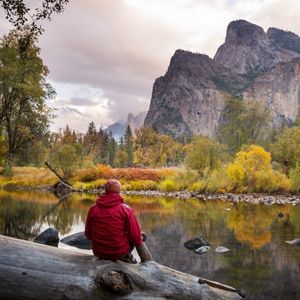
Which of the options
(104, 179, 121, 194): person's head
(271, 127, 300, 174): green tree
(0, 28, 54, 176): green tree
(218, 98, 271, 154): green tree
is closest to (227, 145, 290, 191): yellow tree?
(271, 127, 300, 174): green tree

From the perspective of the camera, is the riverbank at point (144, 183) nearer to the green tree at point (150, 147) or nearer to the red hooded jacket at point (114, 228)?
the red hooded jacket at point (114, 228)

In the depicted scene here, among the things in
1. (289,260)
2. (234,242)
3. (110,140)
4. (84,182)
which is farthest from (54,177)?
(110,140)

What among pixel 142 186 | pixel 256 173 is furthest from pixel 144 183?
pixel 256 173

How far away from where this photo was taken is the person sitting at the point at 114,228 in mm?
6852

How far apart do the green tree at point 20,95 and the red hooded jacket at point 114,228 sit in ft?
80.5

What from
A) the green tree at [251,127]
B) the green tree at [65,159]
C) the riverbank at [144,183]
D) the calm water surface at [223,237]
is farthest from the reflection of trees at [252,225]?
the green tree at [251,127]

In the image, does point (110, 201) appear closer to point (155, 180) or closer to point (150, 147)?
point (155, 180)

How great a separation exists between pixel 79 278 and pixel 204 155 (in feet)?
116

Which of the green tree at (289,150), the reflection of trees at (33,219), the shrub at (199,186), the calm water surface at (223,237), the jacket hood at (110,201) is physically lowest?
the reflection of trees at (33,219)

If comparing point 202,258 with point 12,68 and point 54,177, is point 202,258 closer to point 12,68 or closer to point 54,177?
point 12,68

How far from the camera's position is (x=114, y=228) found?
6.84 metres

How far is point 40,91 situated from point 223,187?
63.9 feet

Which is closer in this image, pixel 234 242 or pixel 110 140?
pixel 234 242

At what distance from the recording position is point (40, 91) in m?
31.0
